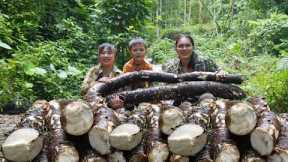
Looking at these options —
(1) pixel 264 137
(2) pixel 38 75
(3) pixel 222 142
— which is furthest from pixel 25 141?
(2) pixel 38 75

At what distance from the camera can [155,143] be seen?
12.0 feet

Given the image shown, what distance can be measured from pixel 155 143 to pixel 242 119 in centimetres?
77

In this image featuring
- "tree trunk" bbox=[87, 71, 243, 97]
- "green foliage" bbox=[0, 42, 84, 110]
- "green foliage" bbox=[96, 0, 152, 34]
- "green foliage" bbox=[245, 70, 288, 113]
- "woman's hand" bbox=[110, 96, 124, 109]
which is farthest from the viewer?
"green foliage" bbox=[96, 0, 152, 34]

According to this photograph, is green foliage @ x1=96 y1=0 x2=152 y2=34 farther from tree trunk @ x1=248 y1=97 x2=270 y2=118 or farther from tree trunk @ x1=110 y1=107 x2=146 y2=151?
tree trunk @ x1=110 y1=107 x2=146 y2=151

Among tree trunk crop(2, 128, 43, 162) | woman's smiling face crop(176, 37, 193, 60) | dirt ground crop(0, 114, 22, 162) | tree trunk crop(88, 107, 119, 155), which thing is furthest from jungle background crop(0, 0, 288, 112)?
tree trunk crop(88, 107, 119, 155)

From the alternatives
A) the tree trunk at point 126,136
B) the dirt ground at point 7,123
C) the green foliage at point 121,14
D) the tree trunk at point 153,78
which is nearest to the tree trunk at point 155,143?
the tree trunk at point 126,136

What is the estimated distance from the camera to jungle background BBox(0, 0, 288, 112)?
288 inches

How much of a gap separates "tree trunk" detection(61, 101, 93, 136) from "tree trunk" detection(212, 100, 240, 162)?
1.07 meters

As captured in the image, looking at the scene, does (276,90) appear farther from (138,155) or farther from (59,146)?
(59,146)

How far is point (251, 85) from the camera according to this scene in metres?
8.02

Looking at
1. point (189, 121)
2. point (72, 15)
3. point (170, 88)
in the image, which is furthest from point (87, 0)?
point (189, 121)

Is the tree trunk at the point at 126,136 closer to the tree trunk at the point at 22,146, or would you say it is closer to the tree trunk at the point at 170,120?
the tree trunk at the point at 170,120

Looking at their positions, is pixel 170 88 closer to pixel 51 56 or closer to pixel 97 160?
pixel 97 160

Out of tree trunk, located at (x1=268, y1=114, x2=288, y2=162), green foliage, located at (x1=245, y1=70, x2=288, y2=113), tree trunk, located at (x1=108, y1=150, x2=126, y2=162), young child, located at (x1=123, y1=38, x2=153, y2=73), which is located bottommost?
green foliage, located at (x1=245, y1=70, x2=288, y2=113)
